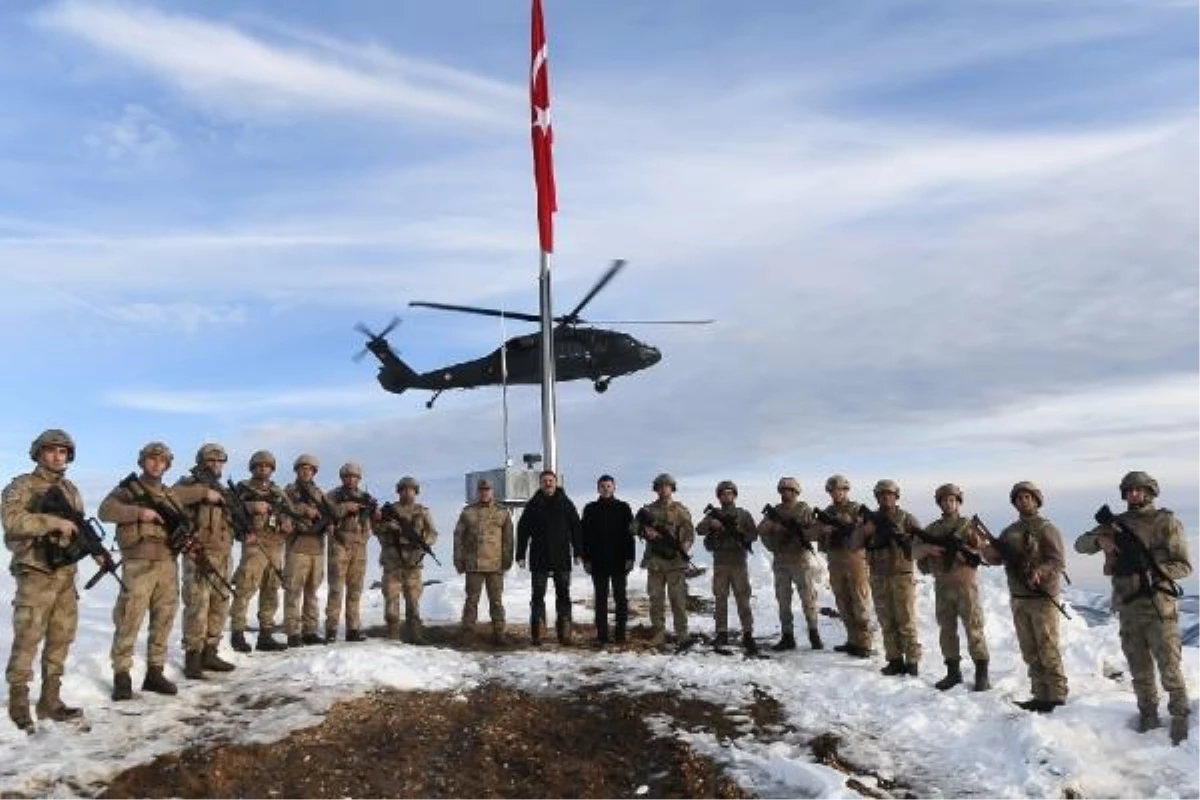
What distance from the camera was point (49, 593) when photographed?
870 cm

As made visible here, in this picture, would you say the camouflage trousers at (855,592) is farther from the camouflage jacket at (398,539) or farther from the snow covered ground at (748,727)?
the camouflage jacket at (398,539)

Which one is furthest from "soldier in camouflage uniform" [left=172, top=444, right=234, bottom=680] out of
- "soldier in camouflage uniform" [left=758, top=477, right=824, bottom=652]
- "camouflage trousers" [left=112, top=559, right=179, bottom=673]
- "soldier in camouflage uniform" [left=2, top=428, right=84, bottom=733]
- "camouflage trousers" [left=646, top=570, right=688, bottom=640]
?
"soldier in camouflage uniform" [left=758, top=477, right=824, bottom=652]

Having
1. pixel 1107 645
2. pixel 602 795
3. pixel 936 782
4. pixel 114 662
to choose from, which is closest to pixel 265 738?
pixel 114 662

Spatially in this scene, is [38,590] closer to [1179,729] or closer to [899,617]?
[899,617]

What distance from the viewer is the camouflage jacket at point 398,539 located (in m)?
13.2

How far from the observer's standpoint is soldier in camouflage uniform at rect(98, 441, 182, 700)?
380 inches

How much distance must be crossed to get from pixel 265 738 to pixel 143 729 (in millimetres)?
1256

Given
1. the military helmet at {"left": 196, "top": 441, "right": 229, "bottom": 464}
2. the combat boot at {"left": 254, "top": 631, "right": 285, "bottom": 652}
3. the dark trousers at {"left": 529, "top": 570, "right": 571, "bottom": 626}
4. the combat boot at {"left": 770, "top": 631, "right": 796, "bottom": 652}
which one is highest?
the military helmet at {"left": 196, "top": 441, "right": 229, "bottom": 464}

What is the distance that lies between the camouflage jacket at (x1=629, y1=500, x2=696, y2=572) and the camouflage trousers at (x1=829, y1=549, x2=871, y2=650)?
1.97 m

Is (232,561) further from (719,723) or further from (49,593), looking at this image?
(719,723)

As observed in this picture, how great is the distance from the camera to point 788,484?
13.0 m

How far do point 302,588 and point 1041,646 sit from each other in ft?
28.9

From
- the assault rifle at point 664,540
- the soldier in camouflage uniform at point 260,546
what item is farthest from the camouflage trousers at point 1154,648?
the soldier in camouflage uniform at point 260,546

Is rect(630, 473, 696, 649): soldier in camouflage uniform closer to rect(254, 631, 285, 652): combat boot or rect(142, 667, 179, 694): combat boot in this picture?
rect(254, 631, 285, 652): combat boot
